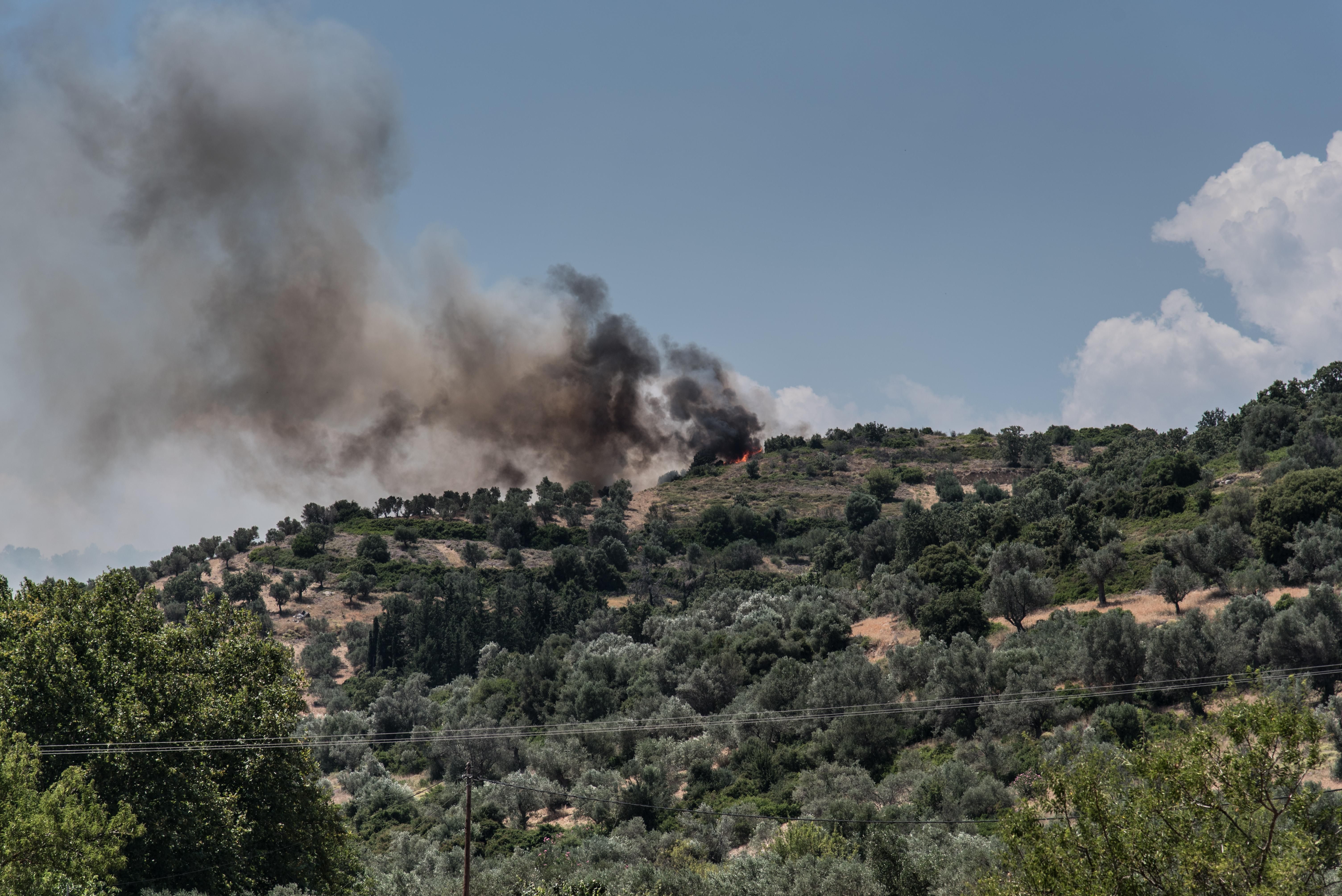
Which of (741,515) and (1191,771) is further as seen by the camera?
(741,515)

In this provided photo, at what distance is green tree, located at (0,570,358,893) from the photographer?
91.4 ft

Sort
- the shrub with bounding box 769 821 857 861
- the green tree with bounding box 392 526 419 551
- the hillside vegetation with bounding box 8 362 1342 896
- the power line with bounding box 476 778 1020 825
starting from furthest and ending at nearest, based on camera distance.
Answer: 1. the green tree with bounding box 392 526 419 551
2. the power line with bounding box 476 778 1020 825
3. the shrub with bounding box 769 821 857 861
4. the hillside vegetation with bounding box 8 362 1342 896

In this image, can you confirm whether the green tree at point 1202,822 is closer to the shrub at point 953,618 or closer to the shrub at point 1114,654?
the shrub at point 1114,654

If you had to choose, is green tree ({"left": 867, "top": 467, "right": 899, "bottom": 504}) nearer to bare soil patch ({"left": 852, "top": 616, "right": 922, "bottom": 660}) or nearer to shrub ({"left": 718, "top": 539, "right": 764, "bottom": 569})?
shrub ({"left": 718, "top": 539, "right": 764, "bottom": 569})

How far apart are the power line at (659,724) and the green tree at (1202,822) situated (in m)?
1.71

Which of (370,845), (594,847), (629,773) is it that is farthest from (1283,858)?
A: (370,845)

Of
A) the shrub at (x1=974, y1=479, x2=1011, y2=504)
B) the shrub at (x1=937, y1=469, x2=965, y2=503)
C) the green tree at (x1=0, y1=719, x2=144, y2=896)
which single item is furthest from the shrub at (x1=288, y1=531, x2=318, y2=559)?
the green tree at (x1=0, y1=719, x2=144, y2=896)

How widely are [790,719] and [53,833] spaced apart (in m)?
32.6

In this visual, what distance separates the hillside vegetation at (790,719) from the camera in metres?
16.0

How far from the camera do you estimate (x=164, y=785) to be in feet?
92.5

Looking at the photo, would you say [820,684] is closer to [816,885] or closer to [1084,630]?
[1084,630]

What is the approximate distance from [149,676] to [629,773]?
2284 cm

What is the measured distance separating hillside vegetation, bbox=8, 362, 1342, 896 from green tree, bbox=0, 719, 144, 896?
99 millimetres

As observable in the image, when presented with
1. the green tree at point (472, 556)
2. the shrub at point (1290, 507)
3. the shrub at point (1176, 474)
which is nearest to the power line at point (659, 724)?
the shrub at point (1290, 507)
